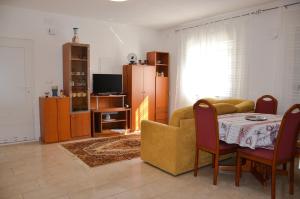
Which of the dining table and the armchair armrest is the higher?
the dining table

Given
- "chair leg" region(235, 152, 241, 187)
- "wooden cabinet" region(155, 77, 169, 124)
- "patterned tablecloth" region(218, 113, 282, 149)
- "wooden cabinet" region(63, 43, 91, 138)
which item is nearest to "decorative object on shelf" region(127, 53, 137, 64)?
"wooden cabinet" region(155, 77, 169, 124)

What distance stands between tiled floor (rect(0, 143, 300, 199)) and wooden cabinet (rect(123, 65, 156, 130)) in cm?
218

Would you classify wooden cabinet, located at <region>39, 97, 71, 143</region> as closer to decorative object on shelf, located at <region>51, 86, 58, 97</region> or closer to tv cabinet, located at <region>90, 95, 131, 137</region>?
decorative object on shelf, located at <region>51, 86, 58, 97</region>

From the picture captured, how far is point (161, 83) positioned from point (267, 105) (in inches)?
113

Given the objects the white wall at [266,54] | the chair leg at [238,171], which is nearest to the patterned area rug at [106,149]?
the chair leg at [238,171]

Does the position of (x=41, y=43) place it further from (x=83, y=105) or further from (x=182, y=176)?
(x=182, y=176)

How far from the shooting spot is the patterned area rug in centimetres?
383

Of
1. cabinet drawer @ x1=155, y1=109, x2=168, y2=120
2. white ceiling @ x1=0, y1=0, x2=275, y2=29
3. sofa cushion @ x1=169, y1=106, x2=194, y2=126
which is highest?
white ceiling @ x1=0, y1=0, x2=275, y2=29

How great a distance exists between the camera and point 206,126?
2926mm

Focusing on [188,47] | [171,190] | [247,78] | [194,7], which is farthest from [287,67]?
[171,190]

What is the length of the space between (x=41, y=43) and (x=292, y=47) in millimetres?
4741

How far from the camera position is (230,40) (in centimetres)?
491

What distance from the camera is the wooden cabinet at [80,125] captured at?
505 centimetres

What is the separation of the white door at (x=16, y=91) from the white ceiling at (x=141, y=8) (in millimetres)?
826
